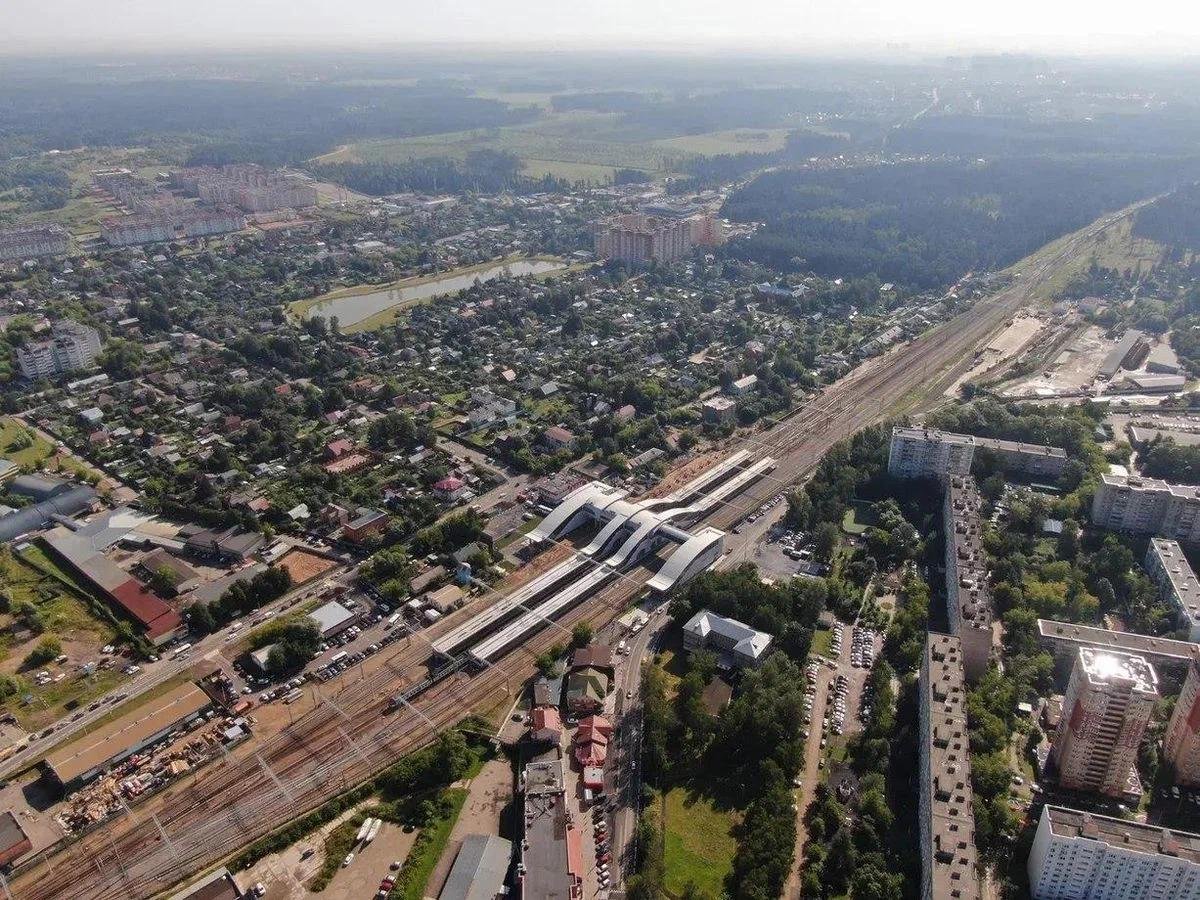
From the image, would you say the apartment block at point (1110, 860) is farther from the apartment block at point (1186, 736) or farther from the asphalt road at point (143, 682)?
the asphalt road at point (143, 682)

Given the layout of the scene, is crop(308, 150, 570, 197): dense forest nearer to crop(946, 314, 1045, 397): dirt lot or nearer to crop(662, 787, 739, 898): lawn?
crop(946, 314, 1045, 397): dirt lot

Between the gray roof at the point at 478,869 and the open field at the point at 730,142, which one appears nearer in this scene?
the gray roof at the point at 478,869

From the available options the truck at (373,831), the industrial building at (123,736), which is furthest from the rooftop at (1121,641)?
the industrial building at (123,736)

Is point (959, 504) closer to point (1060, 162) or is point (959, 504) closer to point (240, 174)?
point (1060, 162)

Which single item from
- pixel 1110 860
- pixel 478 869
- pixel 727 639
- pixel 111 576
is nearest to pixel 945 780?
pixel 1110 860

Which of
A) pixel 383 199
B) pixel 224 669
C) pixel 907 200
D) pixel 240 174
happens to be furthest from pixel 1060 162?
pixel 224 669

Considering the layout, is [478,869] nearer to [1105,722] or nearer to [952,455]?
[1105,722]

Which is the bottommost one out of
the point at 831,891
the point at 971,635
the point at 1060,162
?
the point at 831,891
